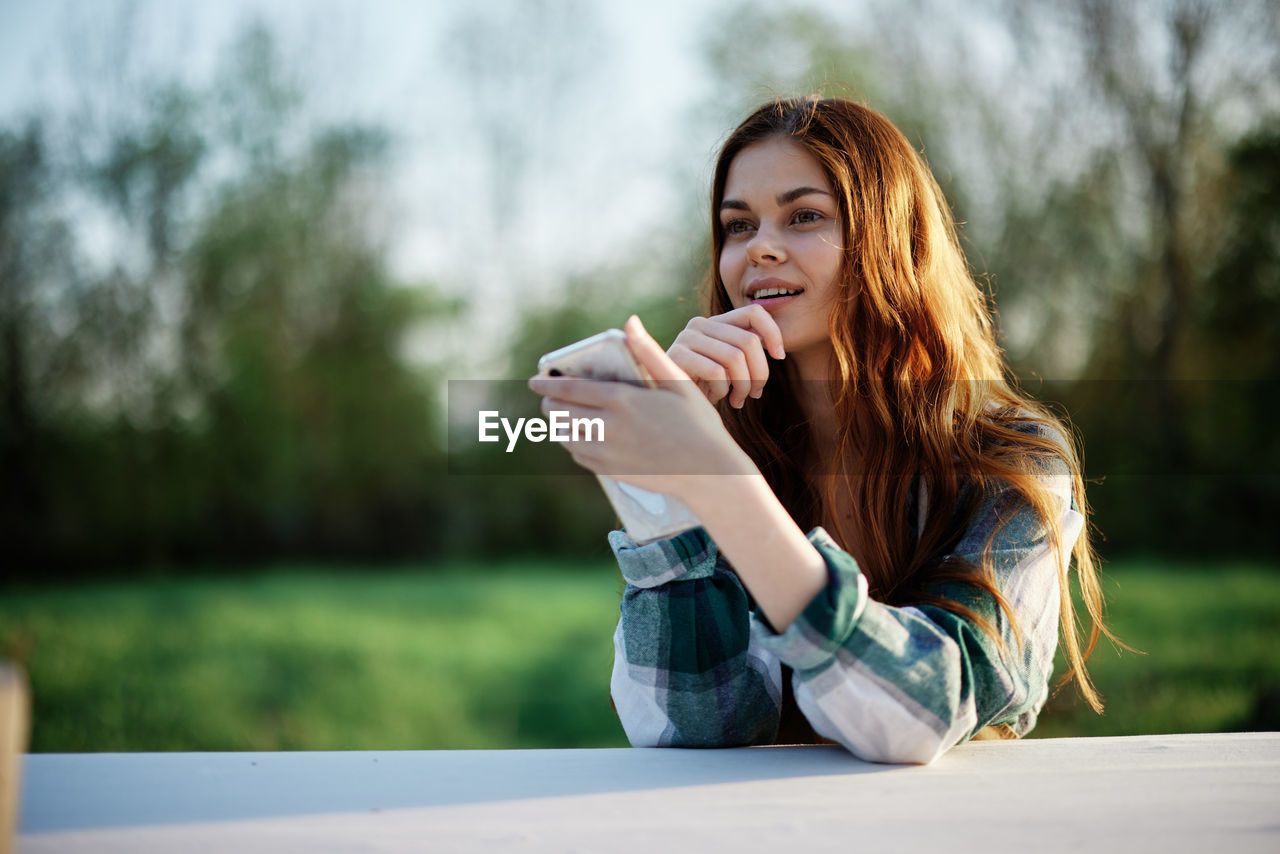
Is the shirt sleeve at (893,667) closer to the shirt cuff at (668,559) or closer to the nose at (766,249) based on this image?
the shirt cuff at (668,559)

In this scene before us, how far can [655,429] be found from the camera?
0.95 m

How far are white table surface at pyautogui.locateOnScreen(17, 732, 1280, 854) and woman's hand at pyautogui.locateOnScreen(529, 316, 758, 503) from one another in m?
0.31

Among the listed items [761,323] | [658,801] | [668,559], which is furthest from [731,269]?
[658,801]

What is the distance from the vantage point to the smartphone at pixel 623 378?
0.97m

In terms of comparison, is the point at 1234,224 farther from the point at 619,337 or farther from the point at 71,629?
the point at 71,629

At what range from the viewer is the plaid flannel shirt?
1.00m

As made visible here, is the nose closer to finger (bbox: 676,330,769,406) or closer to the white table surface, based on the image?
finger (bbox: 676,330,769,406)

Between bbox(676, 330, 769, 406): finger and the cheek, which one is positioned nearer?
bbox(676, 330, 769, 406): finger

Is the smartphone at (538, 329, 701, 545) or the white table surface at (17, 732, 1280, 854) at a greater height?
the smartphone at (538, 329, 701, 545)

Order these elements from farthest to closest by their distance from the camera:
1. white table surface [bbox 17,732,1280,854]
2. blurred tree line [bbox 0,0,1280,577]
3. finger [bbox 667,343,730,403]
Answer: blurred tree line [bbox 0,0,1280,577] < finger [bbox 667,343,730,403] < white table surface [bbox 17,732,1280,854]

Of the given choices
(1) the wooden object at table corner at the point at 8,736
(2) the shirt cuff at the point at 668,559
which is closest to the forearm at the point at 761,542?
(2) the shirt cuff at the point at 668,559

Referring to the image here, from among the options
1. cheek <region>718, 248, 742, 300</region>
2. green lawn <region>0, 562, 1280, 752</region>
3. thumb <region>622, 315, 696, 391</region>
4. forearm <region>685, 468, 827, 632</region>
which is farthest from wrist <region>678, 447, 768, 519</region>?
green lawn <region>0, 562, 1280, 752</region>

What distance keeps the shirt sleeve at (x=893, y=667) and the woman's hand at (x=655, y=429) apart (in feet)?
0.56

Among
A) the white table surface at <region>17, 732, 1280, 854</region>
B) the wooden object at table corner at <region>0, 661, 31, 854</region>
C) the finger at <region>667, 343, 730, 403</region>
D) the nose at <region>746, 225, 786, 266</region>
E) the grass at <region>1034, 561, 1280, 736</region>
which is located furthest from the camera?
the grass at <region>1034, 561, 1280, 736</region>
